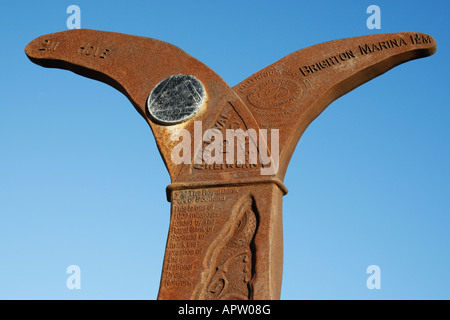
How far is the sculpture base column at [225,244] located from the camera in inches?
285

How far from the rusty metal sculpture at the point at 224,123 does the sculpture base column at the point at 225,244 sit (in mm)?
13

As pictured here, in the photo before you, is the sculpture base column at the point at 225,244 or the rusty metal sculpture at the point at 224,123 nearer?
the sculpture base column at the point at 225,244

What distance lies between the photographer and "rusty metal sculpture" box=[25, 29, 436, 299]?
7.41 meters

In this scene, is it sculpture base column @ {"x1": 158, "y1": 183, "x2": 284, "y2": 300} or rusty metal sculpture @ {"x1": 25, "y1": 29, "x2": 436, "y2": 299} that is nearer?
sculpture base column @ {"x1": 158, "y1": 183, "x2": 284, "y2": 300}

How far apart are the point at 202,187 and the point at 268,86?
1861 mm

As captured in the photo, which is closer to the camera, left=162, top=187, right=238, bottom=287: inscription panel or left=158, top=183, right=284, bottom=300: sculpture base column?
left=158, top=183, right=284, bottom=300: sculpture base column

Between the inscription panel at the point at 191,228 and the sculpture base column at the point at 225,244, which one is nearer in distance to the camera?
the sculpture base column at the point at 225,244

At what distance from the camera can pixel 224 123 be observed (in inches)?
327

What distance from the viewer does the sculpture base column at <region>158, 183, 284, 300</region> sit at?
7227 mm

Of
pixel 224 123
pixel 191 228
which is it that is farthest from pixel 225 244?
pixel 224 123

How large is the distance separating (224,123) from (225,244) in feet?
5.78

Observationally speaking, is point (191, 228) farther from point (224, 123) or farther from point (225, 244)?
point (224, 123)

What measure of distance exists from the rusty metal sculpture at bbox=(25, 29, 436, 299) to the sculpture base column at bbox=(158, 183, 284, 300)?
13 mm
